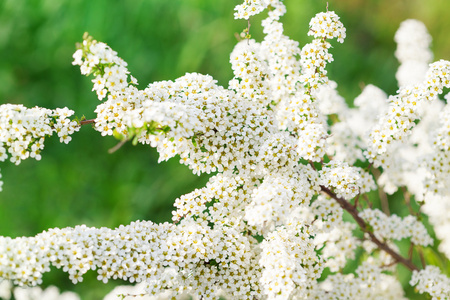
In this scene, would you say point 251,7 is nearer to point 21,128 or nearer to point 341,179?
point 341,179

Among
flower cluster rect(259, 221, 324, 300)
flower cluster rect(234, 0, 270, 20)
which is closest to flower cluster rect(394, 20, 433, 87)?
flower cluster rect(234, 0, 270, 20)

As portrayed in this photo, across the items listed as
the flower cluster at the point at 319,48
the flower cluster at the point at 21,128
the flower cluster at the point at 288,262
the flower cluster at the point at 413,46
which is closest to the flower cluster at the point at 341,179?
the flower cluster at the point at 288,262

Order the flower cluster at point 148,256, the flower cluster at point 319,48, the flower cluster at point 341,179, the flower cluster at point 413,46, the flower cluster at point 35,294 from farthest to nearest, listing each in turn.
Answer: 1. the flower cluster at point 413,46
2. the flower cluster at point 35,294
3. the flower cluster at point 319,48
4. the flower cluster at point 341,179
5. the flower cluster at point 148,256

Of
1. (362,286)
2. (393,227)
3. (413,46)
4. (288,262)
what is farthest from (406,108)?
(413,46)

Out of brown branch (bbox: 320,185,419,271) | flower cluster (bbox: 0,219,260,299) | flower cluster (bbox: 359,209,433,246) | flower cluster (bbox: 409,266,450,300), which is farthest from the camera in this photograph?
flower cluster (bbox: 359,209,433,246)

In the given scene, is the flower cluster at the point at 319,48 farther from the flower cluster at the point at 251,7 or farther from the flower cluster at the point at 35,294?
the flower cluster at the point at 35,294

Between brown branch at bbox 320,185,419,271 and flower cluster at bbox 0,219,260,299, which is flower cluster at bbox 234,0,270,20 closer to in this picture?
brown branch at bbox 320,185,419,271
